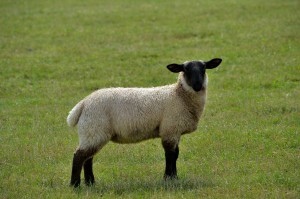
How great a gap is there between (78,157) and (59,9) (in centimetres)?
2323

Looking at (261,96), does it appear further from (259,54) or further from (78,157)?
(78,157)

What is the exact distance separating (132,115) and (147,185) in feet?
4.09

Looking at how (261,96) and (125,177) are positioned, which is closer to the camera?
(125,177)

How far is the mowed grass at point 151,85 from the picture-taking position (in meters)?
10.1

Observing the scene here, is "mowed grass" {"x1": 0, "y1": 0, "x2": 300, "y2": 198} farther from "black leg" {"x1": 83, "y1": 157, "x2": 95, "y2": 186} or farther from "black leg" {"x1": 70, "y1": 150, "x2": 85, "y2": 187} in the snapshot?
"black leg" {"x1": 70, "y1": 150, "x2": 85, "y2": 187}

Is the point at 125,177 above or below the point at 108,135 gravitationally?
below

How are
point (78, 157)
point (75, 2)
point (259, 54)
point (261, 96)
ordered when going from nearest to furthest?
point (78, 157) → point (261, 96) → point (259, 54) → point (75, 2)

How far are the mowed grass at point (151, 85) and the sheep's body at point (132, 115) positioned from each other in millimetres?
796

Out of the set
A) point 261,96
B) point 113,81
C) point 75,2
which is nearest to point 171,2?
point 75,2

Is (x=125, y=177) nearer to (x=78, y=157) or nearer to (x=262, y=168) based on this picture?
(x=78, y=157)

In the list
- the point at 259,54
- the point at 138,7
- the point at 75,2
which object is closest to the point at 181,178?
the point at 259,54

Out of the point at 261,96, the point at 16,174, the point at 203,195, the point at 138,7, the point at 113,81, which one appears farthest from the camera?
the point at 138,7

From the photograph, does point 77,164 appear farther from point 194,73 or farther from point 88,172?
point 194,73

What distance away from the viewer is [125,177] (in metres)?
10.5
